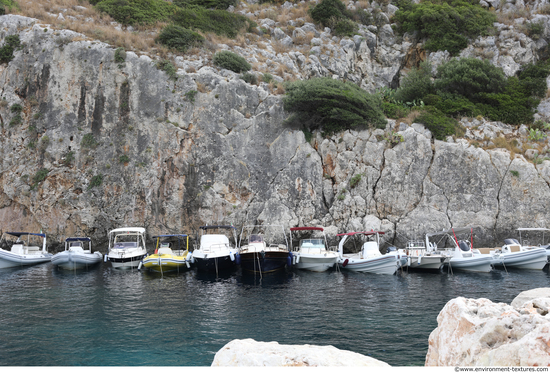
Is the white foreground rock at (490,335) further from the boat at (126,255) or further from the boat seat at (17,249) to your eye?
the boat seat at (17,249)

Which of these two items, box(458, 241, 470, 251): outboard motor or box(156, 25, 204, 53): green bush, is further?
box(156, 25, 204, 53): green bush

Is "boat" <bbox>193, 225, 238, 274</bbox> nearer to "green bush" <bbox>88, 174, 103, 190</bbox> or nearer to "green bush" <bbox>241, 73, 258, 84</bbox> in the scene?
"green bush" <bbox>88, 174, 103, 190</bbox>

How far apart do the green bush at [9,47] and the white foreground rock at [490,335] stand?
152 feet

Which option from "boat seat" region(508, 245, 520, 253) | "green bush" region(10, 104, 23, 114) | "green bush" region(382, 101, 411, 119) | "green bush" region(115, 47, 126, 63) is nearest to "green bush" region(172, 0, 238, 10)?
"green bush" region(115, 47, 126, 63)

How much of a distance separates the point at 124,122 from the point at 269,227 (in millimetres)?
18139

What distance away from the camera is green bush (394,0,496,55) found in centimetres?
4438

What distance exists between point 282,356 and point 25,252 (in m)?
33.3

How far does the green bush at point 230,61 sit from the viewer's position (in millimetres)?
38281

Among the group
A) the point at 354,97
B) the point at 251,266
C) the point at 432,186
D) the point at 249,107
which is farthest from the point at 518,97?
the point at 251,266

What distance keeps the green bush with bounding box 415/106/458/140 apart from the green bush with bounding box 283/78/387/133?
3911 millimetres

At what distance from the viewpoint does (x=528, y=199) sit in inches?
1209

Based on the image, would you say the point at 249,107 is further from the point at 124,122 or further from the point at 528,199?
the point at 528,199

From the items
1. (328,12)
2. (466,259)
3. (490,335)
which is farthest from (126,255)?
(328,12)

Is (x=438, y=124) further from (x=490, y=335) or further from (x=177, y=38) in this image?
(x=490, y=335)
